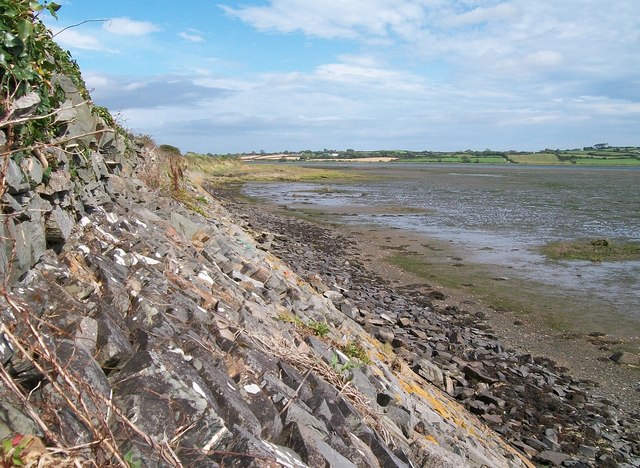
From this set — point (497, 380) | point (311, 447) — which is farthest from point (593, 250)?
point (311, 447)

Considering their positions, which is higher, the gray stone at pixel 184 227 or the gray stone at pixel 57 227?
the gray stone at pixel 57 227

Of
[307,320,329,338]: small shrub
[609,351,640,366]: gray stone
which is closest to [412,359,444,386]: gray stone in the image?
[307,320,329,338]: small shrub

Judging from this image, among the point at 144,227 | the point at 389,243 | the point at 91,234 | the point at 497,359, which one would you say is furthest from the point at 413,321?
the point at 389,243

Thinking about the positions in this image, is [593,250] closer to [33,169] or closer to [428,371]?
[428,371]

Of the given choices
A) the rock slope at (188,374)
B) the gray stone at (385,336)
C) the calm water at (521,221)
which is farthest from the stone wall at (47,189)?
the calm water at (521,221)

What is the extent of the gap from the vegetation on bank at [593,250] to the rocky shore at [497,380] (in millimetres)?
9756

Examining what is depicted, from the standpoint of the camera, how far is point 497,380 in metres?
9.91

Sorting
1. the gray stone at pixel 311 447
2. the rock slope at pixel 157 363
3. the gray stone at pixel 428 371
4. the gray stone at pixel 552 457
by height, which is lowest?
the gray stone at pixel 552 457

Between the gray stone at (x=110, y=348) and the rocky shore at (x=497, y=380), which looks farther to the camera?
the rocky shore at (x=497, y=380)

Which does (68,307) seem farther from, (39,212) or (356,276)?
(356,276)

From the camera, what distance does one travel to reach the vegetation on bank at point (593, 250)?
72.5ft

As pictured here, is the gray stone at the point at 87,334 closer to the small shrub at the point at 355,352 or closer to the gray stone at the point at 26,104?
the gray stone at the point at 26,104

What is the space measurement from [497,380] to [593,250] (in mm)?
16448

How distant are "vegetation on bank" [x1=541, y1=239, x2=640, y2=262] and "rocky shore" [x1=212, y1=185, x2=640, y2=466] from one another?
9.76 meters
